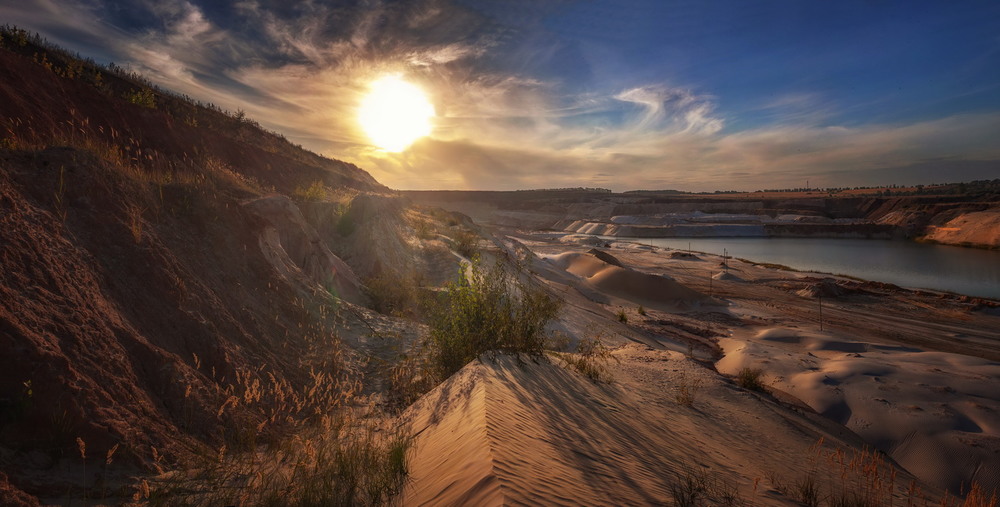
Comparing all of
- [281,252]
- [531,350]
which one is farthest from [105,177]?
[531,350]

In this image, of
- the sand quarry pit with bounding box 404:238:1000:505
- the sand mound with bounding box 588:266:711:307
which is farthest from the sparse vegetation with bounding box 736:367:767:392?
the sand mound with bounding box 588:266:711:307

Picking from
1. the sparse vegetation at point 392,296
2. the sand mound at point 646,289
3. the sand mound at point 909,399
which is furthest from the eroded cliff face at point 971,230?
the sparse vegetation at point 392,296

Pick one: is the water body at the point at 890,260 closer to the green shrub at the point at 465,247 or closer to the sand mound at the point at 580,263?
the sand mound at the point at 580,263

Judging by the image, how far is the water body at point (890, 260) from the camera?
95.7 ft

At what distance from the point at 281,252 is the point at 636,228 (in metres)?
67.8

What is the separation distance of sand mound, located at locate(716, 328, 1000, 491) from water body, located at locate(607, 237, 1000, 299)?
22226 mm

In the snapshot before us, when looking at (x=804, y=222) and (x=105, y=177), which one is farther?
(x=804, y=222)

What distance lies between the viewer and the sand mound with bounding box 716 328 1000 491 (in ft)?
23.9

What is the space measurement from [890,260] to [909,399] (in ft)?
131

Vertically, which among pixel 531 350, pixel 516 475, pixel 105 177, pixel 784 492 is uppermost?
pixel 105 177

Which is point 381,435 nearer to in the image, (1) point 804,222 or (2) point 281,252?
(2) point 281,252

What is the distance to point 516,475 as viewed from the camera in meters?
2.67

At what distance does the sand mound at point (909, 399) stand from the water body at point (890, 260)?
22226 mm

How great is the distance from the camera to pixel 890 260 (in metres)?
38.7
